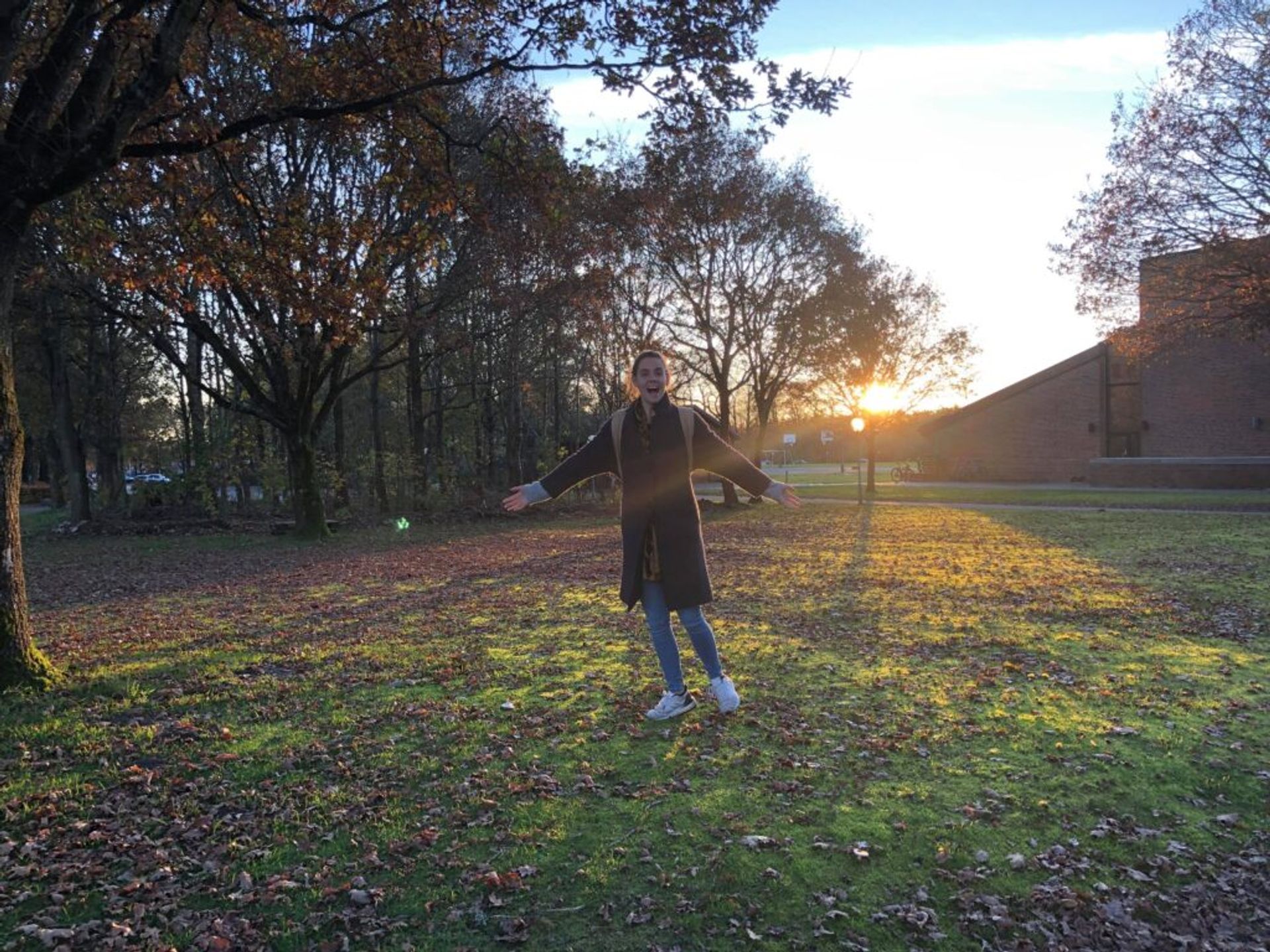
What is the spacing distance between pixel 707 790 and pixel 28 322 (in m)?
23.3

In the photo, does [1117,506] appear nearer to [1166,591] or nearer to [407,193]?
[1166,591]

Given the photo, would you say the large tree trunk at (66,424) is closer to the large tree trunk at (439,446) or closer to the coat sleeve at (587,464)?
the large tree trunk at (439,446)


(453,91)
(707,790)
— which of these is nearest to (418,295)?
(453,91)

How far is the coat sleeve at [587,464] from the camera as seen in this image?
513 cm

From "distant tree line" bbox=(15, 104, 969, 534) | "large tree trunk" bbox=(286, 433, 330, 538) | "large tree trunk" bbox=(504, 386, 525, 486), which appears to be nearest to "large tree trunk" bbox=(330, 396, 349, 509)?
"distant tree line" bbox=(15, 104, 969, 534)

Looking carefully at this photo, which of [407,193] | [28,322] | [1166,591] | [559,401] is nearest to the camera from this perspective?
[407,193]

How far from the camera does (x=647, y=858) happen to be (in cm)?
354

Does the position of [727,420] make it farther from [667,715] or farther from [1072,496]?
[667,715]

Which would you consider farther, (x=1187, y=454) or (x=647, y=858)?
(x=1187, y=454)

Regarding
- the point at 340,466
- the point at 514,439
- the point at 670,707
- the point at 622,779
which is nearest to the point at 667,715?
the point at 670,707

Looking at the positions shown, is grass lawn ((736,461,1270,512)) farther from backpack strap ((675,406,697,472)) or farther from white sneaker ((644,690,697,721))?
backpack strap ((675,406,697,472))

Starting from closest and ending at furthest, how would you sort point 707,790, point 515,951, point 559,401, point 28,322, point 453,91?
1. point 515,951
2. point 707,790
3. point 453,91
4. point 28,322
5. point 559,401

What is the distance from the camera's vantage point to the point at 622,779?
4395 millimetres

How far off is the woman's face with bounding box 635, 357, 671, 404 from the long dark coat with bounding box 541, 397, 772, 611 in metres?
0.17
